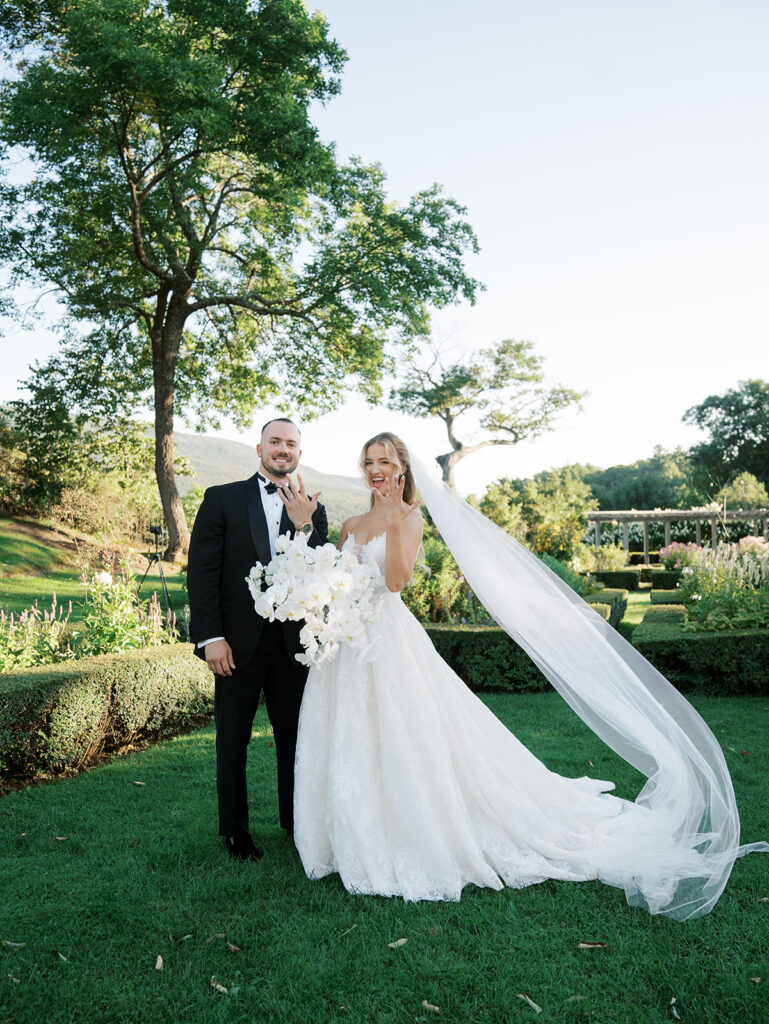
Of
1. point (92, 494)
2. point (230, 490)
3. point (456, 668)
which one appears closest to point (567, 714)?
point (456, 668)

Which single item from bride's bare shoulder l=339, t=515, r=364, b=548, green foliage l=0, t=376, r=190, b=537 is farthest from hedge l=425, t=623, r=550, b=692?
green foliage l=0, t=376, r=190, b=537

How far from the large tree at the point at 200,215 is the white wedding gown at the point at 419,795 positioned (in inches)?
591

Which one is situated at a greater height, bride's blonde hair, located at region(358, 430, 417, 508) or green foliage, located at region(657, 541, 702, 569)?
bride's blonde hair, located at region(358, 430, 417, 508)

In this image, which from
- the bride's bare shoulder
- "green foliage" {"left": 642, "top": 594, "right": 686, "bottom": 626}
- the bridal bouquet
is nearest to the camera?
the bridal bouquet

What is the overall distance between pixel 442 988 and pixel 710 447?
62581mm

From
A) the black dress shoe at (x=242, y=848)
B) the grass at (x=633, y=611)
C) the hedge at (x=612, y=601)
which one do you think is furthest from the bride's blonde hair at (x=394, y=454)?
the hedge at (x=612, y=601)

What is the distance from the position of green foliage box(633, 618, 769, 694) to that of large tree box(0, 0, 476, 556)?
1310 cm

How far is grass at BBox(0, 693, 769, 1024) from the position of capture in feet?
8.66

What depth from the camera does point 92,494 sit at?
2166 cm

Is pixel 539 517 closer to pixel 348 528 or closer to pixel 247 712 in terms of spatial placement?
pixel 348 528

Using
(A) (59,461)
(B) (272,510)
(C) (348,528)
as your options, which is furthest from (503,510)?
(B) (272,510)

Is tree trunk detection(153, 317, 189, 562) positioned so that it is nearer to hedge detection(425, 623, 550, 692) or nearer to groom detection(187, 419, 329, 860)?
hedge detection(425, 623, 550, 692)

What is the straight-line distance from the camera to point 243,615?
3896mm

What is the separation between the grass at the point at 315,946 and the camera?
264cm
